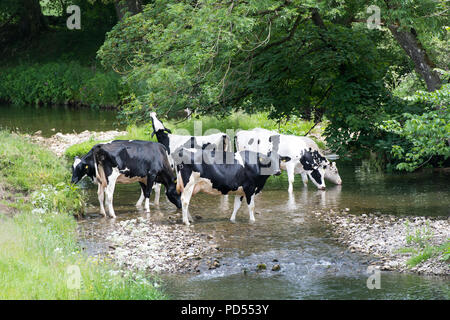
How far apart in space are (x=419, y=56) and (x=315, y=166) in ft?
12.5

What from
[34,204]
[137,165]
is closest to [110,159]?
[137,165]

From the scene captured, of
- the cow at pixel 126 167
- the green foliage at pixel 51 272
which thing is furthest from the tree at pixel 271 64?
the green foliage at pixel 51 272

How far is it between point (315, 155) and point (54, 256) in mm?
9044

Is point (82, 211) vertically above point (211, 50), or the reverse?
point (211, 50)

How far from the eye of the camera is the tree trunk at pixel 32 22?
4822cm

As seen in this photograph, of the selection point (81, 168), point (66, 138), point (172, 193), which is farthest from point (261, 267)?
point (66, 138)

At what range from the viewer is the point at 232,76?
17656 millimetres

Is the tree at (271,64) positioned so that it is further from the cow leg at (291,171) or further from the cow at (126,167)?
the cow at (126,167)

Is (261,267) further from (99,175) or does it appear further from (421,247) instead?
(99,175)

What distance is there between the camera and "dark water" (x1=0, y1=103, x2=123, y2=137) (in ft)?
96.3

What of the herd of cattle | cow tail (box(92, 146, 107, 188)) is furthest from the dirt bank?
cow tail (box(92, 146, 107, 188))

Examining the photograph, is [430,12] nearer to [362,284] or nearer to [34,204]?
[362,284]

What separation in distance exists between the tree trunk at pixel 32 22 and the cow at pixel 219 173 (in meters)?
39.2

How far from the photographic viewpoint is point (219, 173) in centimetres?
1270
